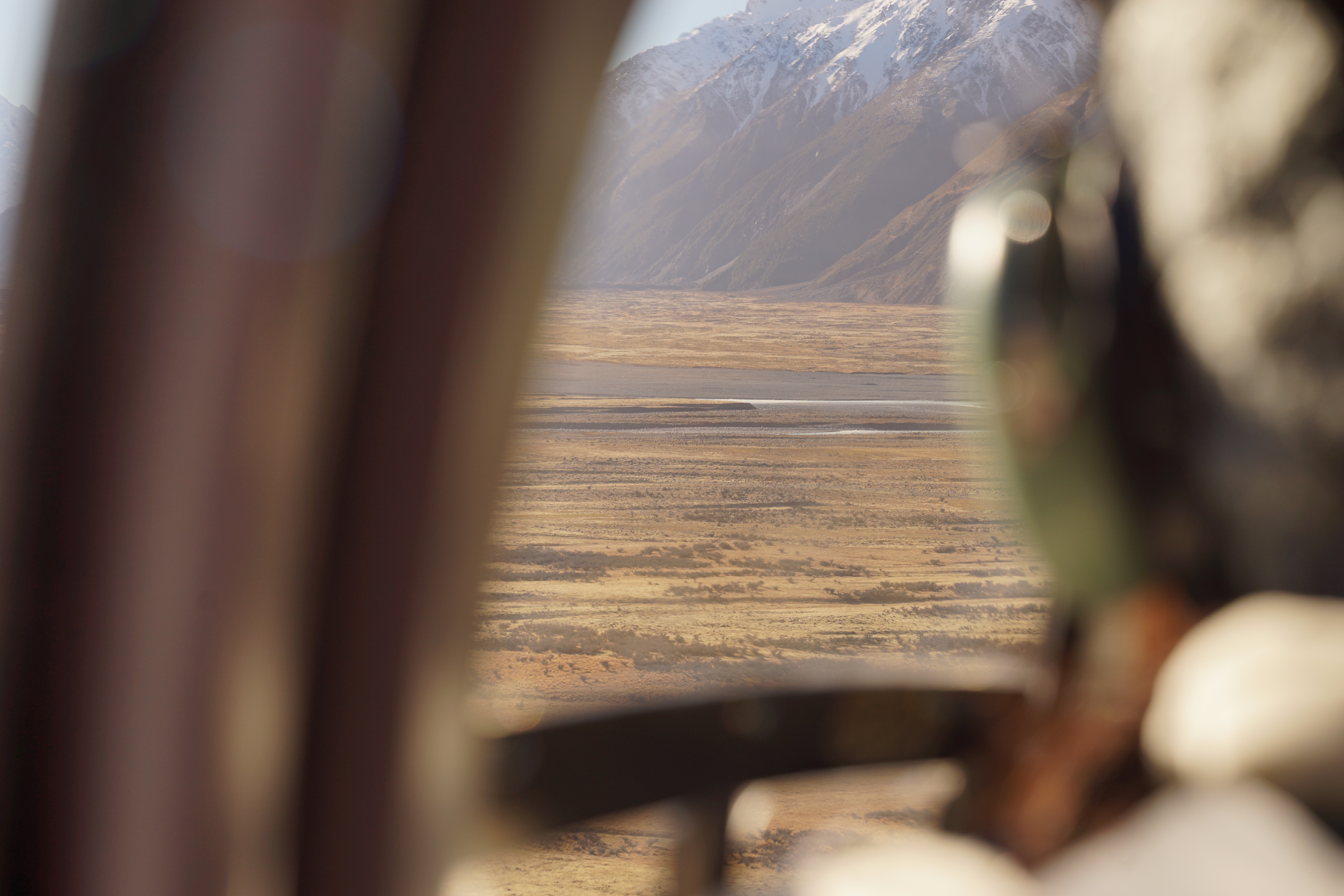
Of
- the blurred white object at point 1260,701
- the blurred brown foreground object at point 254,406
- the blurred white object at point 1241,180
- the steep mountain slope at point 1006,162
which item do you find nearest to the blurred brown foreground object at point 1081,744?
the blurred white object at point 1260,701

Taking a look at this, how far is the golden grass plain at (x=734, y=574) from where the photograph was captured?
0.69m

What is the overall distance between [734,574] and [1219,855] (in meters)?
4.42

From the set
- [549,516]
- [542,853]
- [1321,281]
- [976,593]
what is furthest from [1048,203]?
[549,516]

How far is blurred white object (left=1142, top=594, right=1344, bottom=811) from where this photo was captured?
42cm

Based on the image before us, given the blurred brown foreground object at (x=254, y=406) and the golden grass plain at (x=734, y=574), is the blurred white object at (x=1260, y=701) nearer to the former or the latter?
the golden grass plain at (x=734, y=574)

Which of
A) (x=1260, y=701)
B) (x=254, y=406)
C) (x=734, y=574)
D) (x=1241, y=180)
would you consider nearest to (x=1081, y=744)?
(x=1260, y=701)

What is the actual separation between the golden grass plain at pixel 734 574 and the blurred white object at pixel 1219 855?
0.75ft

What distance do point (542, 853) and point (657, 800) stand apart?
44.9 inches

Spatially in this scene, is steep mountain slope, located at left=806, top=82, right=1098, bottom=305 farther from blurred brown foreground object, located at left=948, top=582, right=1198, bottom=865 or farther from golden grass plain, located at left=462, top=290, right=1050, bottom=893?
blurred brown foreground object, located at left=948, top=582, right=1198, bottom=865

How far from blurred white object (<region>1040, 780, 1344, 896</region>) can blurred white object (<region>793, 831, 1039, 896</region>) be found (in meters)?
0.03

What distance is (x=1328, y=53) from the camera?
20.4 inches

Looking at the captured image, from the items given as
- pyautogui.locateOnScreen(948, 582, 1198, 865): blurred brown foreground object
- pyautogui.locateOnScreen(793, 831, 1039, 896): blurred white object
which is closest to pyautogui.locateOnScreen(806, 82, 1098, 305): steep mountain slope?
pyautogui.locateOnScreen(948, 582, 1198, 865): blurred brown foreground object

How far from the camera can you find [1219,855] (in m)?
0.39

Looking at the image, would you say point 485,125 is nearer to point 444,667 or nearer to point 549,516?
point 444,667
